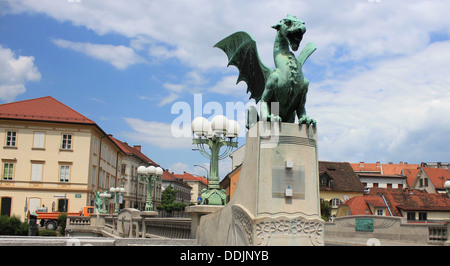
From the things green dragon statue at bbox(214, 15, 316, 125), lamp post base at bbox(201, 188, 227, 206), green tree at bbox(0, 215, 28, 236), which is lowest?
green tree at bbox(0, 215, 28, 236)

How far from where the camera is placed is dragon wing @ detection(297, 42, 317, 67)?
7.86 metres

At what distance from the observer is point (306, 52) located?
26.0 feet

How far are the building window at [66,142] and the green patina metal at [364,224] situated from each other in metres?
30.5

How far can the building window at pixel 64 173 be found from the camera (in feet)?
137

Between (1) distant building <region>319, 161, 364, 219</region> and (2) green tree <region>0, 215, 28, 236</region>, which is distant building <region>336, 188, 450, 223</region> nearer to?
(1) distant building <region>319, 161, 364, 219</region>

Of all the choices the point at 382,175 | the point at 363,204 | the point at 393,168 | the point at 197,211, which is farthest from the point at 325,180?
the point at 197,211

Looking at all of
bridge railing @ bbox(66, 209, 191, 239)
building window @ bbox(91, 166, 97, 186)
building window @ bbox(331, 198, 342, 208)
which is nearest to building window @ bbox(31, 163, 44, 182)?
building window @ bbox(91, 166, 97, 186)

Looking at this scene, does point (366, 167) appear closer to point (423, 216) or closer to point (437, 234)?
point (423, 216)

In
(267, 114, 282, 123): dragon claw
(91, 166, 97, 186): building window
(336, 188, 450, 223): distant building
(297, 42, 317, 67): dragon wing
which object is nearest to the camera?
(267, 114, 282, 123): dragon claw

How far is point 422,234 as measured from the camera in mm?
16719

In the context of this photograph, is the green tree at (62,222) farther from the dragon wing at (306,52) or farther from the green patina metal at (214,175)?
the dragon wing at (306,52)

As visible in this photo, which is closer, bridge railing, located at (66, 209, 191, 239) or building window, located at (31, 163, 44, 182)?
bridge railing, located at (66, 209, 191, 239)

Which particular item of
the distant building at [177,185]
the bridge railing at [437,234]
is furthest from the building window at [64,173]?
the distant building at [177,185]

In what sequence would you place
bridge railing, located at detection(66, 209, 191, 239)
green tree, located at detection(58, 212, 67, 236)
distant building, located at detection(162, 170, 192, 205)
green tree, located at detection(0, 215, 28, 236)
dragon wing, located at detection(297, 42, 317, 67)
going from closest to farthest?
dragon wing, located at detection(297, 42, 317, 67) < bridge railing, located at detection(66, 209, 191, 239) < green tree, located at detection(0, 215, 28, 236) < green tree, located at detection(58, 212, 67, 236) < distant building, located at detection(162, 170, 192, 205)
